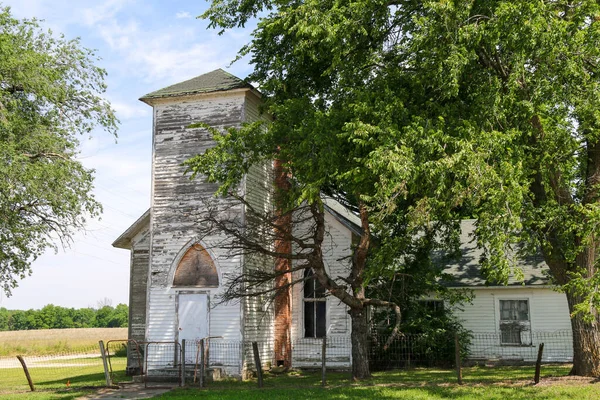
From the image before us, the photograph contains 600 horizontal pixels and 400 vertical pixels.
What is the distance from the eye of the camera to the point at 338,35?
14.7 metres

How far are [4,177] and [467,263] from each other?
18.8 metres

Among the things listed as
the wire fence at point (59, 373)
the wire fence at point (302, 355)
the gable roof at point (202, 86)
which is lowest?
the wire fence at point (59, 373)

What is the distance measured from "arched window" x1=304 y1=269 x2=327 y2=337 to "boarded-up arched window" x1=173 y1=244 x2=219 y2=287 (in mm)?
3698

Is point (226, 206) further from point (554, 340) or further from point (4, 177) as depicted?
point (554, 340)

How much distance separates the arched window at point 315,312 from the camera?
22812 mm

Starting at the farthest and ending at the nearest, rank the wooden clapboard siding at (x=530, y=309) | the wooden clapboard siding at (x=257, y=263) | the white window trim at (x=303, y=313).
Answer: the wooden clapboard siding at (x=530, y=309), the white window trim at (x=303, y=313), the wooden clapboard siding at (x=257, y=263)

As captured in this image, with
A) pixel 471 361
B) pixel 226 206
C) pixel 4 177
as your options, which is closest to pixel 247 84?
pixel 226 206

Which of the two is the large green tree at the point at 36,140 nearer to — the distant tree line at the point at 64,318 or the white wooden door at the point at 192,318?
the white wooden door at the point at 192,318

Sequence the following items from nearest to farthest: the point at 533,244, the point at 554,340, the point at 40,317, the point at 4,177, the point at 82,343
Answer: the point at 533,244, the point at 4,177, the point at 554,340, the point at 82,343, the point at 40,317

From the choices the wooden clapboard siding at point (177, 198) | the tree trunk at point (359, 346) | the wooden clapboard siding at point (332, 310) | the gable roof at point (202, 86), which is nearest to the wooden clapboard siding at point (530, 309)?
the wooden clapboard siding at point (332, 310)

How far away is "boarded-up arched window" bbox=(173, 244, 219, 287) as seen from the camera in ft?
70.3

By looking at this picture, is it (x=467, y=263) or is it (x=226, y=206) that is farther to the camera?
(x=467, y=263)

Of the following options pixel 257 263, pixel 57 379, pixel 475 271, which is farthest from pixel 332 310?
pixel 57 379

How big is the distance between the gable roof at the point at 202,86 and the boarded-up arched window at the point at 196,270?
556 cm
